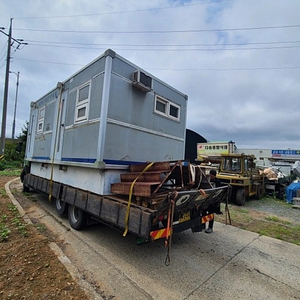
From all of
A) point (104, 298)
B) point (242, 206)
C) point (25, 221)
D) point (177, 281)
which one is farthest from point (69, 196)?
point (242, 206)

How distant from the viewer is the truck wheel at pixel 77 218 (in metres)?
4.42

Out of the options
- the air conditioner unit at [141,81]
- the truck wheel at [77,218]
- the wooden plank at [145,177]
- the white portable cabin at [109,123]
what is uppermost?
the air conditioner unit at [141,81]

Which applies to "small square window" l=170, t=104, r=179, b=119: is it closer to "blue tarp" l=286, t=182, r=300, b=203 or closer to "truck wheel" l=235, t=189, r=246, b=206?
"truck wheel" l=235, t=189, r=246, b=206

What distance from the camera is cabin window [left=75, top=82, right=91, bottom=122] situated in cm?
427

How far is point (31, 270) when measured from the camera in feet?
9.31

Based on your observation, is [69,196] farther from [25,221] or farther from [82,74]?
[82,74]

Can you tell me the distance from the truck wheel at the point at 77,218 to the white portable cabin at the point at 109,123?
2.01ft

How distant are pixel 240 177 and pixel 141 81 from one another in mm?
7086

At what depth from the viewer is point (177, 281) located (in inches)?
111

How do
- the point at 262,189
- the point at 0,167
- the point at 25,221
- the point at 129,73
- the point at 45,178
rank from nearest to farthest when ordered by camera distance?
1. the point at 129,73
2. the point at 25,221
3. the point at 45,178
4. the point at 262,189
5. the point at 0,167

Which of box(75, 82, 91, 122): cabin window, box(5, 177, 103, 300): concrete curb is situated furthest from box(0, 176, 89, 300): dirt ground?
box(75, 82, 91, 122): cabin window

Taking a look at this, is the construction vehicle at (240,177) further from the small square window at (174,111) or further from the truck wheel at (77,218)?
the truck wheel at (77,218)

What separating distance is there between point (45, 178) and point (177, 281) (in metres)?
5.00

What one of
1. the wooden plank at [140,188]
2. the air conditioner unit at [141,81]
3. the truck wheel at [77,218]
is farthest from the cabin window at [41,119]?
the wooden plank at [140,188]
